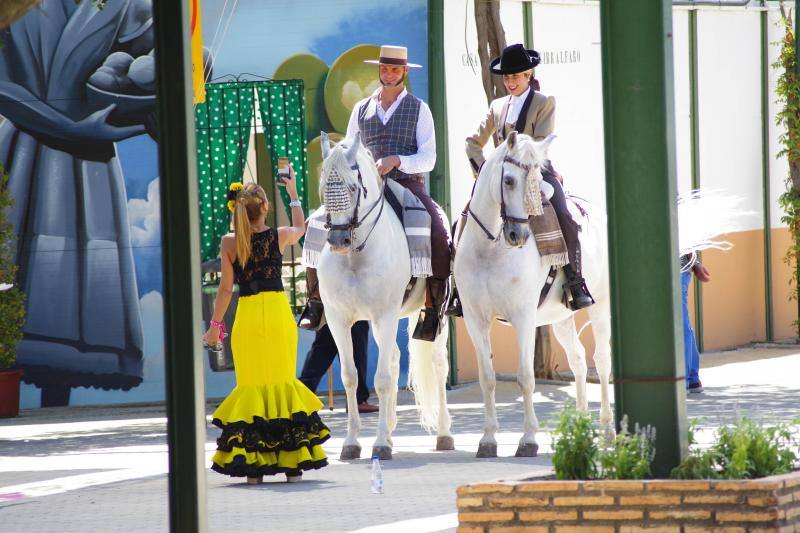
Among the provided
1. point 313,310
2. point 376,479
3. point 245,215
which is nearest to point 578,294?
point 313,310

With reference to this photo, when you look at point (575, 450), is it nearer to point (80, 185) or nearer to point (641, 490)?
point (641, 490)

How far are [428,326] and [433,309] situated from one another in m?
0.15

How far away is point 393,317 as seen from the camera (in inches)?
489

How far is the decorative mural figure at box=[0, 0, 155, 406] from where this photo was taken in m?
18.1

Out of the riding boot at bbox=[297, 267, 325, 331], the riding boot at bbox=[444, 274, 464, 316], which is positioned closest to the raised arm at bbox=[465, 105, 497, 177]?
the riding boot at bbox=[444, 274, 464, 316]

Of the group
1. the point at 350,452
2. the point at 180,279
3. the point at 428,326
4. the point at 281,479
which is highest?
the point at 180,279

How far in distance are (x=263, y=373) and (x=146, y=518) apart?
170 cm

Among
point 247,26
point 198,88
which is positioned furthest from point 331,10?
point 198,88

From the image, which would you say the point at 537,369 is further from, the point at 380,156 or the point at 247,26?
the point at 380,156

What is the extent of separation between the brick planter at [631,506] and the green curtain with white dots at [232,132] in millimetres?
11304

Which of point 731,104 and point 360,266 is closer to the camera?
point 360,266

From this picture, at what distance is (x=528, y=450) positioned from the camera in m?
12.1

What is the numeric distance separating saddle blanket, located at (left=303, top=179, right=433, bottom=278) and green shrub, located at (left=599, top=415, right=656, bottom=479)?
210 inches

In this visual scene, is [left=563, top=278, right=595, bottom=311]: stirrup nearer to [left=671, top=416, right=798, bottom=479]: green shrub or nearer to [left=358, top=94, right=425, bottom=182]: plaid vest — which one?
[left=358, top=94, right=425, bottom=182]: plaid vest
